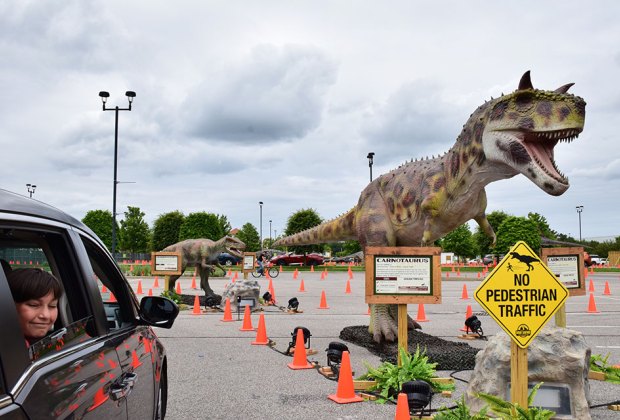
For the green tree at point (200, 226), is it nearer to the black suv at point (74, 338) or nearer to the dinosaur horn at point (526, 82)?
the dinosaur horn at point (526, 82)

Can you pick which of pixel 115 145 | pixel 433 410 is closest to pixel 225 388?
pixel 433 410

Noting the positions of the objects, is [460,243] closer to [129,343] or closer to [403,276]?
[403,276]

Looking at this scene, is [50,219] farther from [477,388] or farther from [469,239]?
[469,239]

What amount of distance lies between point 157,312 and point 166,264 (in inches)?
508

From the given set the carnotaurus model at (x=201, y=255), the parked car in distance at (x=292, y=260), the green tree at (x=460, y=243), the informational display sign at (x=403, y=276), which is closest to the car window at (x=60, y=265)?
the informational display sign at (x=403, y=276)

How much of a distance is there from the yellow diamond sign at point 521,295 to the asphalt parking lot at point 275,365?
1786 mm

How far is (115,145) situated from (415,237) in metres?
15.7

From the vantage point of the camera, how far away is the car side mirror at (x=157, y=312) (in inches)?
134

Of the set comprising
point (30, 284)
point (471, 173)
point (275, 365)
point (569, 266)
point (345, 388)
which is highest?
point (471, 173)

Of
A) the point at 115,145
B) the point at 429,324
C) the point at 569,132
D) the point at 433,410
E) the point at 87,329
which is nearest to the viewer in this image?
the point at 87,329

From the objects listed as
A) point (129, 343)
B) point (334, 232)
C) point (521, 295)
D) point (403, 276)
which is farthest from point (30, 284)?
point (334, 232)

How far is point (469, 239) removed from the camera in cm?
5909

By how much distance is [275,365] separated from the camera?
25.9 ft

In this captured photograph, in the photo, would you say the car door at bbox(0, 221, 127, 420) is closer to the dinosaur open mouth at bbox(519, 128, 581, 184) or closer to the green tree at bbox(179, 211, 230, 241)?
the dinosaur open mouth at bbox(519, 128, 581, 184)
